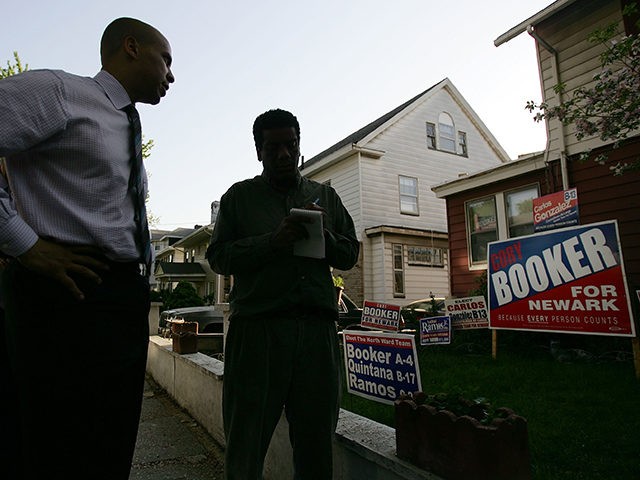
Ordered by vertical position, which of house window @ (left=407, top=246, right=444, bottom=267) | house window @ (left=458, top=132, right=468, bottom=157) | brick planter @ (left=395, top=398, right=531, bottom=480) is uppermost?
house window @ (left=458, top=132, right=468, bottom=157)

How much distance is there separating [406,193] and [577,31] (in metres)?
8.64

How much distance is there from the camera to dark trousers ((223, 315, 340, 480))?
1707 millimetres

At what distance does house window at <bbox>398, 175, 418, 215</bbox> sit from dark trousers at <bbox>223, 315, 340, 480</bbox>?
14.7 metres

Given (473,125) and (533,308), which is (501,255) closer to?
(533,308)

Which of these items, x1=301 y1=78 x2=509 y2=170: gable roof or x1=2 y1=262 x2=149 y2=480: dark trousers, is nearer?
x1=2 y1=262 x2=149 y2=480: dark trousers

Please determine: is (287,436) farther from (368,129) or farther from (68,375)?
(368,129)

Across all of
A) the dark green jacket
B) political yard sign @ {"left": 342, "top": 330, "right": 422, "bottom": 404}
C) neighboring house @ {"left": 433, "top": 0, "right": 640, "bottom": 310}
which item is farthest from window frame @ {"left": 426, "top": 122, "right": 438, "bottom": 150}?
the dark green jacket

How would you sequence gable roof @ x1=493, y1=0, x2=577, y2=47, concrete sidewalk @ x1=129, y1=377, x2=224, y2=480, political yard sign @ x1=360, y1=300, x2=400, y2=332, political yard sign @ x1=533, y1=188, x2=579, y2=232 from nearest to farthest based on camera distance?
concrete sidewalk @ x1=129, y1=377, x2=224, y2=480 < political yard sign @ x1=533, y1=188, x2=579, y2=232 < political yard sign @ x1=360, y1=300, x2=400, y2=332 < gable roof @ x1=493, y1=0, x2=577, y2=47

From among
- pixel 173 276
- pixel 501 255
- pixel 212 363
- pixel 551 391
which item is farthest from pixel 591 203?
pixel 173 276

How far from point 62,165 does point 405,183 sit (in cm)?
1577

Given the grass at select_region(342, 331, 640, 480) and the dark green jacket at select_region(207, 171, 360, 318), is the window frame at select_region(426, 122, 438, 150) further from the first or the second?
the dark green jacket at select_region(207, 171, 360, 318)

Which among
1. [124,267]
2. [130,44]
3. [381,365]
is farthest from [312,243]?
[381,365]

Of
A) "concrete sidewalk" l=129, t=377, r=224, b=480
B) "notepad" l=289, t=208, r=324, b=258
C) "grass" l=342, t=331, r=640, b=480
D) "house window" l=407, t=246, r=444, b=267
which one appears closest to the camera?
"notepad" l=289, t=208, r=324, b=258

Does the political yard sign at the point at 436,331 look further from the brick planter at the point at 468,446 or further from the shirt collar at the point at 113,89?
the shirt collar at the point at 113,89
